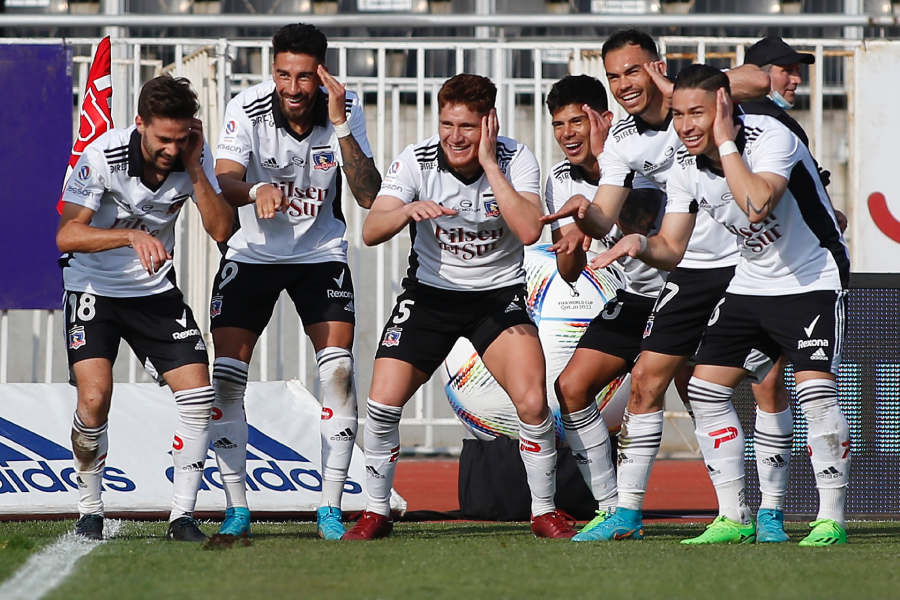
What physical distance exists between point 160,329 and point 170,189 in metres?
0.62

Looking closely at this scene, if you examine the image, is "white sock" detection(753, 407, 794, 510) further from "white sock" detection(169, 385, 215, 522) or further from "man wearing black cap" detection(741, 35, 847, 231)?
"white sock" detection(169, 385, 215, 522)

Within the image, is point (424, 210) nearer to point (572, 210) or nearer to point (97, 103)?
point (572, 210)

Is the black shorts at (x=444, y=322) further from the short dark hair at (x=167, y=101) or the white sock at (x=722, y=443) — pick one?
the short dark hair at (x=167, y=101)

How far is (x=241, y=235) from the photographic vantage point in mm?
5672

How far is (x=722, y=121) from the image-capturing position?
16.1 feet

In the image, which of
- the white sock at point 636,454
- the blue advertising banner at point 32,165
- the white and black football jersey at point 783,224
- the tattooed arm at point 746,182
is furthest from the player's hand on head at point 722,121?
the blue advertising banner at point 32,165

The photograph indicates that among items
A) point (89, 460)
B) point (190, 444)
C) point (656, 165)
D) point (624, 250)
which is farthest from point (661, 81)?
point (89, 460)

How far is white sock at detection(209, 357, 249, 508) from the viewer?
17.9ft

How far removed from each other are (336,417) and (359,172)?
3.78 feet

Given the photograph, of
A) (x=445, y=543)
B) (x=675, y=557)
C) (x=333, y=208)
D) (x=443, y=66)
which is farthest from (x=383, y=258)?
(x=675, y=557)

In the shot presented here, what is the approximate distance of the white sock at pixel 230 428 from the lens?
5.45 meters

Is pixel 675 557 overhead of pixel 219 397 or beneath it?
beneath

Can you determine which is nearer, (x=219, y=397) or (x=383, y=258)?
(x=219, y=397)

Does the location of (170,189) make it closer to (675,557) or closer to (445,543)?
(445,543)
